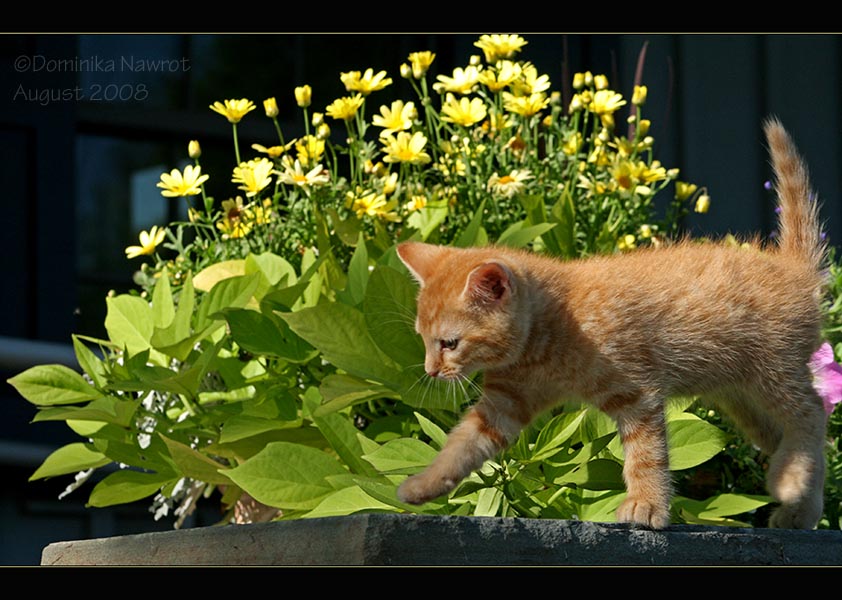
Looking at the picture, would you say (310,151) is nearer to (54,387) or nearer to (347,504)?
(54,387)

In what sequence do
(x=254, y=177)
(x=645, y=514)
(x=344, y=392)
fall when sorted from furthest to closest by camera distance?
(x=254, y=177) < (x=344, y=392) < (x=645, y=514)

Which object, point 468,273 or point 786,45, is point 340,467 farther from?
point 786,45

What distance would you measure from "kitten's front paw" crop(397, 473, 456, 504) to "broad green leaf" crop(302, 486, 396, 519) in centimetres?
11

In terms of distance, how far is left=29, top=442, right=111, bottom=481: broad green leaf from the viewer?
1.73 meters

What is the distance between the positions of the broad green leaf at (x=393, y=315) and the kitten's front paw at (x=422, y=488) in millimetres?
277

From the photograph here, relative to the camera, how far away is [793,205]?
166 centimetres

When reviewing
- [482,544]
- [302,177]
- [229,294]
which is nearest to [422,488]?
[482,544]

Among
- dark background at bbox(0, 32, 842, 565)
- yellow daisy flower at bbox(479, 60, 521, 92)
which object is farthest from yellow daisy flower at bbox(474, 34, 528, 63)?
dark background at bbox(0, 32, 842, 565)

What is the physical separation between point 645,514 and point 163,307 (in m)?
0.88

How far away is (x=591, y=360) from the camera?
1.38m

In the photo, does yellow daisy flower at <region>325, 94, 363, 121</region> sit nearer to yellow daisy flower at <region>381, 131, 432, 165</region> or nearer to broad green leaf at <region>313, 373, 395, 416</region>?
yellow daisy flower at <region>381, 131, 432, 165</region>

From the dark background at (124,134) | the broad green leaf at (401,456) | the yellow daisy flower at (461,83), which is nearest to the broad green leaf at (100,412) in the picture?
the broad green leaf at (401,456)

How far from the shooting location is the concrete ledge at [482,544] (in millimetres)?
1165

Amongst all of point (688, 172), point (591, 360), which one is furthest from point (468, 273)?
point (688, 172)
